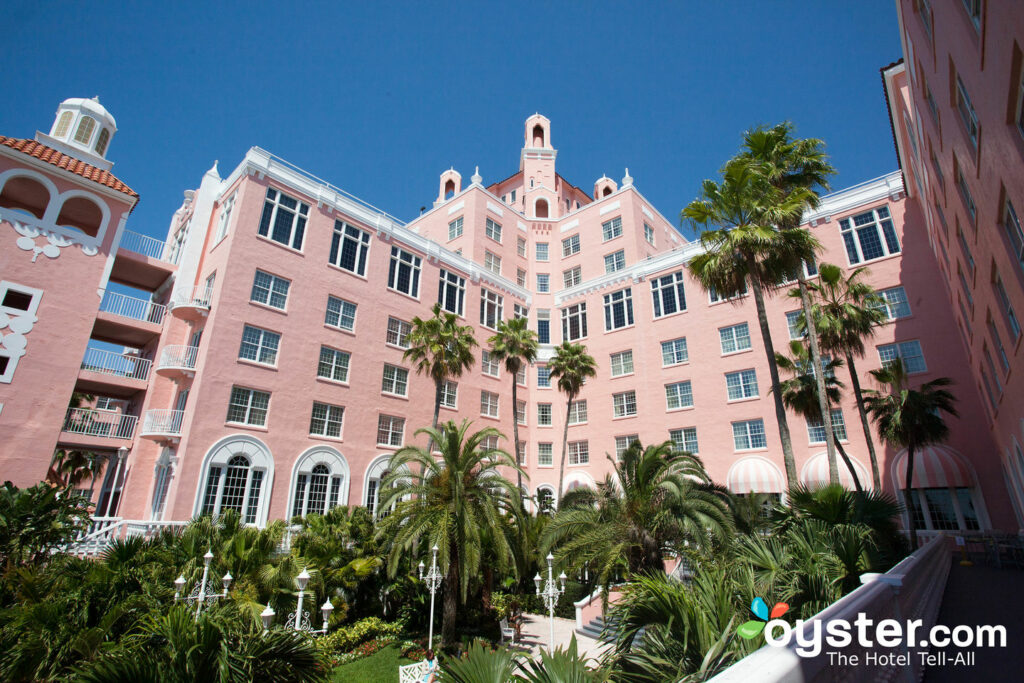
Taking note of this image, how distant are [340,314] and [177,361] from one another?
28.5 feet

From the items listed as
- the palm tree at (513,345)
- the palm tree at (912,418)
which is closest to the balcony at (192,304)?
the palm tree at (513,345)

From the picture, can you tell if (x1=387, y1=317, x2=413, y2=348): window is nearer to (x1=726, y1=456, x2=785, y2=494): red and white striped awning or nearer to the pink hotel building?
the pink hotel building

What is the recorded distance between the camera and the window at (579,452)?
3725 cm

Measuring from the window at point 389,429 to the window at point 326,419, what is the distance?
2.51 m

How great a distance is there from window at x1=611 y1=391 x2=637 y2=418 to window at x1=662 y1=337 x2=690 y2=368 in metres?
3.25

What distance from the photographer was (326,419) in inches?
1091

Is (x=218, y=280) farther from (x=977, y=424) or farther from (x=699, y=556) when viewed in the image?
(x=977, y=424)

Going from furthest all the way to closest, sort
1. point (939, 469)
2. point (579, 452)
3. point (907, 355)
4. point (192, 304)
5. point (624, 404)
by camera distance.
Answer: point (579, 452)
point (624, 404)
point (907, 355)
point (192, 304)
point (939, 469)

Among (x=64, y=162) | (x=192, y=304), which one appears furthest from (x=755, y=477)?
(x=64, y=162)

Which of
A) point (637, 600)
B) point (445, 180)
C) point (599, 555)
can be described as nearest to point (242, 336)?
point (599, 555)

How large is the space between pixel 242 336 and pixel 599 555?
786 inches

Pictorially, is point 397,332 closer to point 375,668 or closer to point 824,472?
point 375,668

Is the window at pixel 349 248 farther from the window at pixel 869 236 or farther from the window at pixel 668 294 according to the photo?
the window at pixel 869 236

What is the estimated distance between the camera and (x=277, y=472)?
24.8 metres
